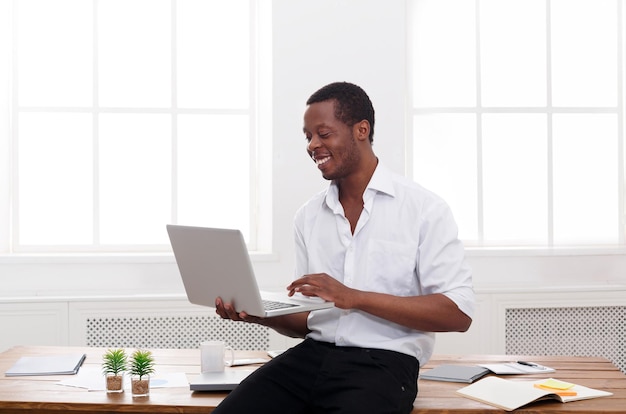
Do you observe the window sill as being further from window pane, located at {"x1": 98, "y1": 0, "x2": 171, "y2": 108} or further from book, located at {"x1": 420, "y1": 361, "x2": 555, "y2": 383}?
book, located at {"x1": 420, "y1": 361, "x2": 555, "y2": 383}

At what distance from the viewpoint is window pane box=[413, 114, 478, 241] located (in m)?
4.01

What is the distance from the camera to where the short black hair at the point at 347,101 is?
236 centimetres

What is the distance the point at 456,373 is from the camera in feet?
7.93

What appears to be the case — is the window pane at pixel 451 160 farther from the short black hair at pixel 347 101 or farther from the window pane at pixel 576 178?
the short black hair at pixel 347 101

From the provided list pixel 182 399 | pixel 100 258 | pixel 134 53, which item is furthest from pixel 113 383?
pixel 134 53

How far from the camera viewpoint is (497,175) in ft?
13.3

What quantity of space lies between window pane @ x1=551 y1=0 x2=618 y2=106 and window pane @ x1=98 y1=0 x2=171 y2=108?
75.9 inches

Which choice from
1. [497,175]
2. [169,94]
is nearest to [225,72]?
[169,94]

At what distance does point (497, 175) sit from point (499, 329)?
2.59 ft

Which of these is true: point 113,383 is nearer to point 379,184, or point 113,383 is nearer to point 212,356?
point 212,356

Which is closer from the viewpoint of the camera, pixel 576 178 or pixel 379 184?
pixel 379 184

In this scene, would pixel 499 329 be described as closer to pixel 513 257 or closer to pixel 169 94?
pixel 513 257

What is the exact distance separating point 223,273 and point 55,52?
219 cm

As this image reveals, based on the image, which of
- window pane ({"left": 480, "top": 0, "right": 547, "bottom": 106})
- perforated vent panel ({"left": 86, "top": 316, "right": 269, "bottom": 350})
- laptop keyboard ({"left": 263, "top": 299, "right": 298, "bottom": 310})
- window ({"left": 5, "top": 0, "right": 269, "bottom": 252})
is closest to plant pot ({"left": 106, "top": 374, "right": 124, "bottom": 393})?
laptop keyboard ({"left": 263, "top": 299, "right": 298, "bottom": 310})
